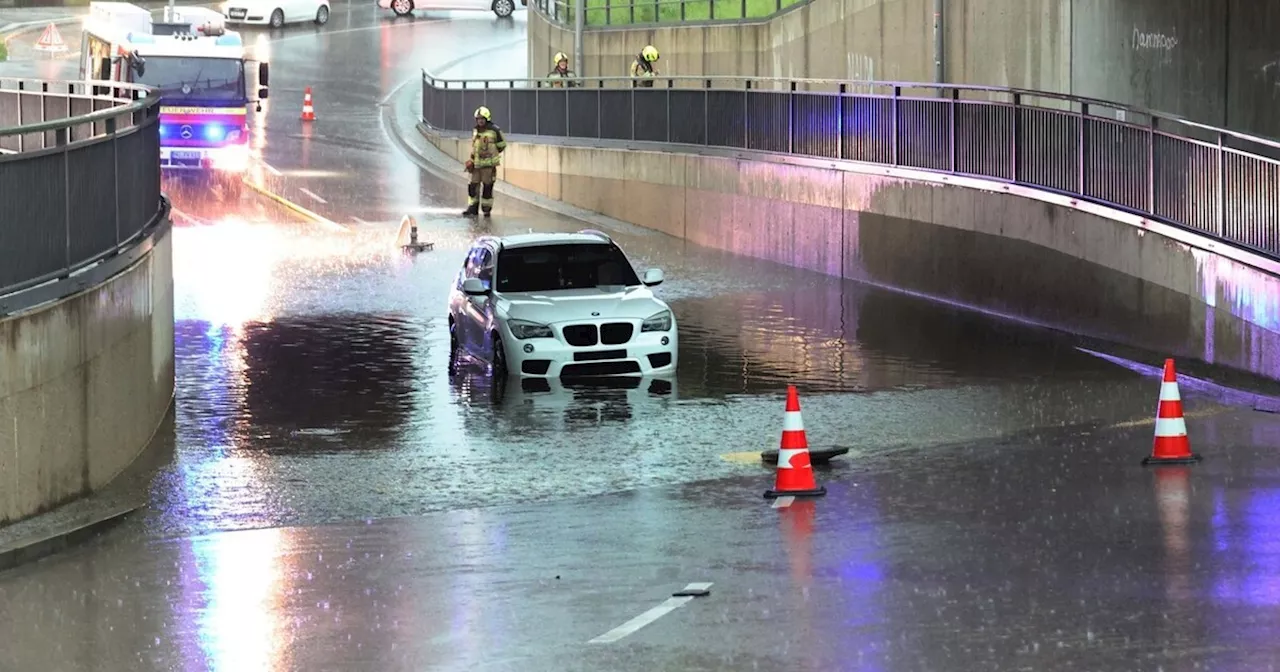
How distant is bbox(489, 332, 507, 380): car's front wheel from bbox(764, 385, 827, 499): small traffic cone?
19.4ft

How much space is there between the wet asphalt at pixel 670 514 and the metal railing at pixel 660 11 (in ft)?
70.8

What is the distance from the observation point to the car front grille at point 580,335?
1823 cm

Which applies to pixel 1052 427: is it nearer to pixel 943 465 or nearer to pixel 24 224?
pixel 943 465

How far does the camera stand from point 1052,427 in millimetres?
15391

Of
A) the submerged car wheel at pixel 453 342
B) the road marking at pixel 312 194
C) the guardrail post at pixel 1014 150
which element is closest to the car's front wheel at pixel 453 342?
the submerged car wheel at pixel 453 342

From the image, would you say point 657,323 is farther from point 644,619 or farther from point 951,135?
point 644,619

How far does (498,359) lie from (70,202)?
544 cm

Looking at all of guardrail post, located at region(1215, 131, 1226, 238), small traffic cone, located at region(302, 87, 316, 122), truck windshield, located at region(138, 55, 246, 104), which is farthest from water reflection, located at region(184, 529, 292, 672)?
small traffic cone, located at region(302, 87, 316, 122)

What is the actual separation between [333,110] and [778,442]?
40086 mm

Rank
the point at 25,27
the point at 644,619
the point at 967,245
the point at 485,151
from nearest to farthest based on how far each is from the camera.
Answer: the point at 644,619, the point at 967,245, the point at 485,151, the point at 25,27

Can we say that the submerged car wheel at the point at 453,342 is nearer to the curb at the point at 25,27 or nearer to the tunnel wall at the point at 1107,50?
the tunnel wall at the point at 1107,50

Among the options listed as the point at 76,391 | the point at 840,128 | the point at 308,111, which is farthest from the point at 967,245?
the point at 308,111

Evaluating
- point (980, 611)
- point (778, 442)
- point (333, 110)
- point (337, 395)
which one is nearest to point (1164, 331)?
point (778, 442)

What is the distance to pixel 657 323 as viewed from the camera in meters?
18.5
